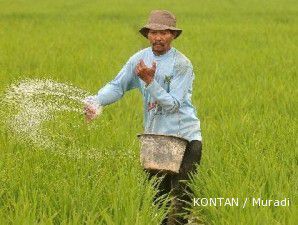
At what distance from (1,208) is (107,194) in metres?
0.44

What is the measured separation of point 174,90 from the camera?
2.74 m

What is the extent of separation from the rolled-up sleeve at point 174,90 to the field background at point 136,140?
368 millimetres

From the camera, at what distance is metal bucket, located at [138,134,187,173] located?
2.68 metres

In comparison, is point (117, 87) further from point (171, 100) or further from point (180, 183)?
point (180, 183)

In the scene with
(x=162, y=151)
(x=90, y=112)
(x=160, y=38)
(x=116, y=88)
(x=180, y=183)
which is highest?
(x=160, y=38)

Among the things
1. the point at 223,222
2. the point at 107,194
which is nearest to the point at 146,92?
the point at 107,194

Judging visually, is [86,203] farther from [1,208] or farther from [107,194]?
[1,208]

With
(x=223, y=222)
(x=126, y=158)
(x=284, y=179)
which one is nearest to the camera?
(x=223, y=222)

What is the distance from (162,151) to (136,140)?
109 centimetres

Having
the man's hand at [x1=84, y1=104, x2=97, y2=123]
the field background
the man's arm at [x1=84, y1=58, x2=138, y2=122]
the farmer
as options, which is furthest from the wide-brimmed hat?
the field background

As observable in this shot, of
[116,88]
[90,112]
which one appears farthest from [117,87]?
[90,112]

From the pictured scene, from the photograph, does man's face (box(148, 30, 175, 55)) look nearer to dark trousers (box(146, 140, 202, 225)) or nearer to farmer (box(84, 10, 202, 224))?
farmer (box(84, 10, 202, 224))

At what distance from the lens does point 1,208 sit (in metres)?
2.60

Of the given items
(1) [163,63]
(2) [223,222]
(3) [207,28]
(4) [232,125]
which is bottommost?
(2) [223,222]
